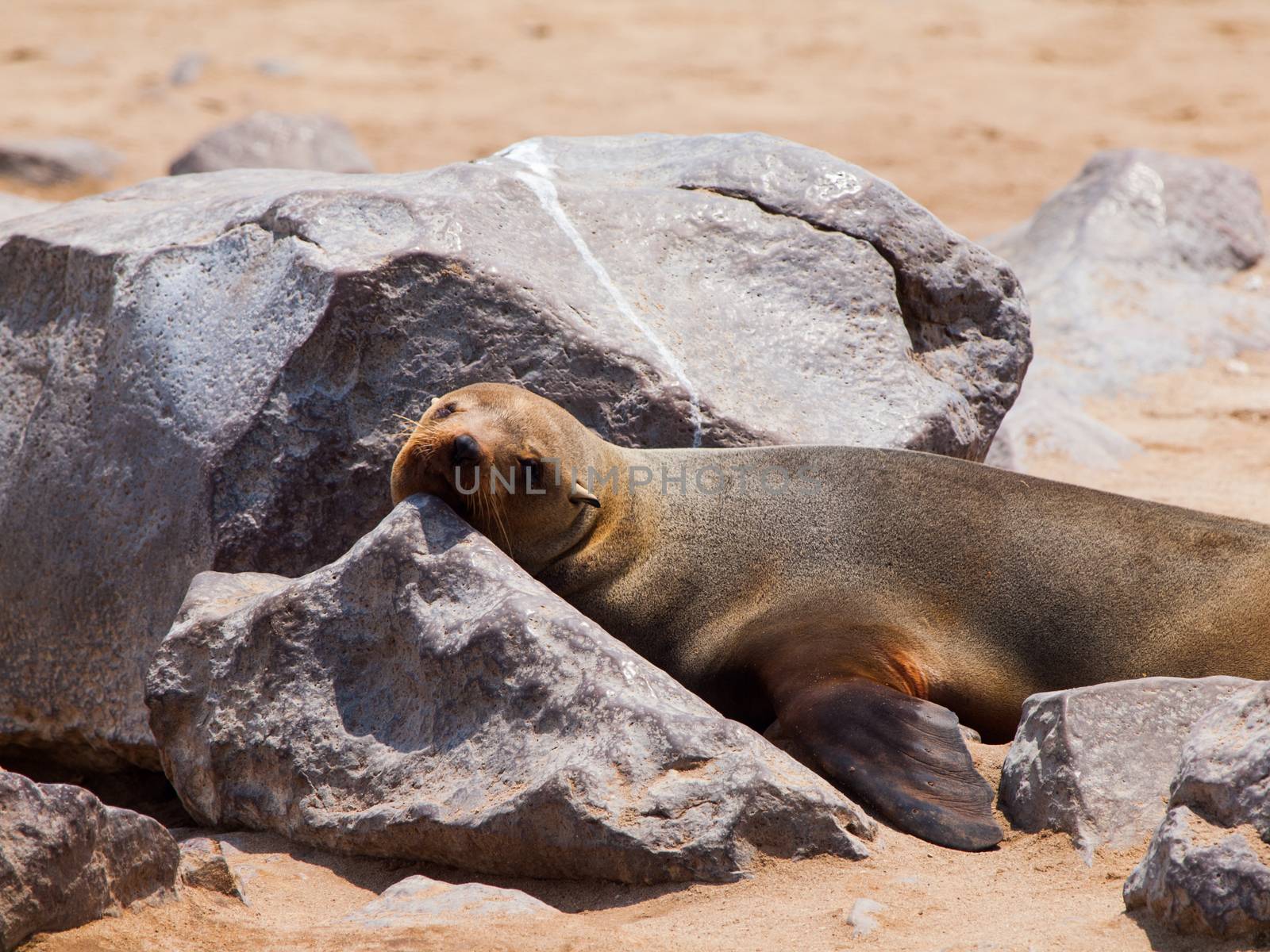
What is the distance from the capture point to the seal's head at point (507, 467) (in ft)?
14.1

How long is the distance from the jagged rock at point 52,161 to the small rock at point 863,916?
34.5ft

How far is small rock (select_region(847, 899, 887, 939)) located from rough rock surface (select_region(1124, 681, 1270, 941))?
19.2 inches

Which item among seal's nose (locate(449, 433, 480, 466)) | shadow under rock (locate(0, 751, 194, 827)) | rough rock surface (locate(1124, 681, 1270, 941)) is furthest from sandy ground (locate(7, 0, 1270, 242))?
→ rough rock surface (locate(1124, 681, 1270, 941))

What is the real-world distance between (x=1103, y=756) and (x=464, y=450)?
189cm

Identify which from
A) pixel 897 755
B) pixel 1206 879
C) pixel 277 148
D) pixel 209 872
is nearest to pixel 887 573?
pixel 897 755

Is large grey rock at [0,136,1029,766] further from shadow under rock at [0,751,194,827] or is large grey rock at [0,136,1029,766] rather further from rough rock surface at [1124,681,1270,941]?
rough rock surface at [1124,681,1270,941]

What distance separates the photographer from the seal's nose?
4254 millimetres

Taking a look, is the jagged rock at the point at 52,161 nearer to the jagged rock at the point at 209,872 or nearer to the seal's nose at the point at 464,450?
the seal's nose at the point at 464,450

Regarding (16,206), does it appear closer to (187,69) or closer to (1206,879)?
(1206,879)

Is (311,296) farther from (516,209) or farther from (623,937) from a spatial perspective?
(623,937)

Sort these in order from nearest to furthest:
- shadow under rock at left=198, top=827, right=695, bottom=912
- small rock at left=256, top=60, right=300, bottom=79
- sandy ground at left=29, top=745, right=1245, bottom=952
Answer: sandy ground at left=29, top=745, right=1245, bottom=952
shadow under rock at left=198, top=827, right=695, bottom=912
small rock at left=256, top=60, right=300, bottom=79

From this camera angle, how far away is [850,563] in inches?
181

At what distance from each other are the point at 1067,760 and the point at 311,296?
8.87 ft

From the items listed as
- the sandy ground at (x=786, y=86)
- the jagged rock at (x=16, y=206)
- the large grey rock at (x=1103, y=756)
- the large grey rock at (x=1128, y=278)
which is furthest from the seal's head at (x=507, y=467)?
the large grey rock at (x=1128, y=278)
